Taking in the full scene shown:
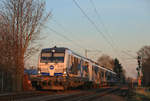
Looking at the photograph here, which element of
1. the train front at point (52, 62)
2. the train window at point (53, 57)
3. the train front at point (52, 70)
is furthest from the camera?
the train window at point (53, 57)

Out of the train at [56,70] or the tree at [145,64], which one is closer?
the train at [56,70]

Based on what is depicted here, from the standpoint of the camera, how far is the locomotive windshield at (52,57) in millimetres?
21500

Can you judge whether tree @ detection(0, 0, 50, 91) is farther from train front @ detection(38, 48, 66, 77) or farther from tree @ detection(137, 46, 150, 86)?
tree @ detection(137, 46, 150, 86)

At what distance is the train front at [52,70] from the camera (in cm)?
2067

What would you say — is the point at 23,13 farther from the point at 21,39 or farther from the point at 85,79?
the point at 85,79

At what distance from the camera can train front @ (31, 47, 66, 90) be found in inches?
814

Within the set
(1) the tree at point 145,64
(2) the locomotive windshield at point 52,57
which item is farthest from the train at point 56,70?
(1) the tree at point 145,64

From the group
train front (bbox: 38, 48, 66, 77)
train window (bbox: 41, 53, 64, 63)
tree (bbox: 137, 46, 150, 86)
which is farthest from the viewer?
tree (bbox: 137, 46, 150, 86)

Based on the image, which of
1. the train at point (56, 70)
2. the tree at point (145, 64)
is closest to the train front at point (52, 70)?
the train at point (56, 70)

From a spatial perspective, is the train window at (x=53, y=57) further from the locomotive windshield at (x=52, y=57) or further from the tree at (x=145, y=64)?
the tree at (x=145, y=64)

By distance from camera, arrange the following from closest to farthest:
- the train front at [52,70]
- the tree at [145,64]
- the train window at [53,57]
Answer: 1. the train front at [52,70]
2. the train window at [53,57]
3. the tree at [145,64]

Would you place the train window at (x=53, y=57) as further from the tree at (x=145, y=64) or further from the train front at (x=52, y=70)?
the tree at (x=145, y=64)

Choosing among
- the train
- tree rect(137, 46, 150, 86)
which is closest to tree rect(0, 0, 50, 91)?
the train

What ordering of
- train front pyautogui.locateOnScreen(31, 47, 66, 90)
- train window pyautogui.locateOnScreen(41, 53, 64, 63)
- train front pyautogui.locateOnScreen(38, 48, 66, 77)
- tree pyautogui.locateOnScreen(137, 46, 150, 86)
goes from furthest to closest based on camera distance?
tree pyautogui.locateOnScreen(137, 46, 150, 86)
train window pyautogui.locateOnScreen(41, 53, 64, 63)
train front pyautogui.locateOnScreen(38, 48, 66, 77)
train front pyautogui.locateOnScreen(31, 47, 66, 90)
